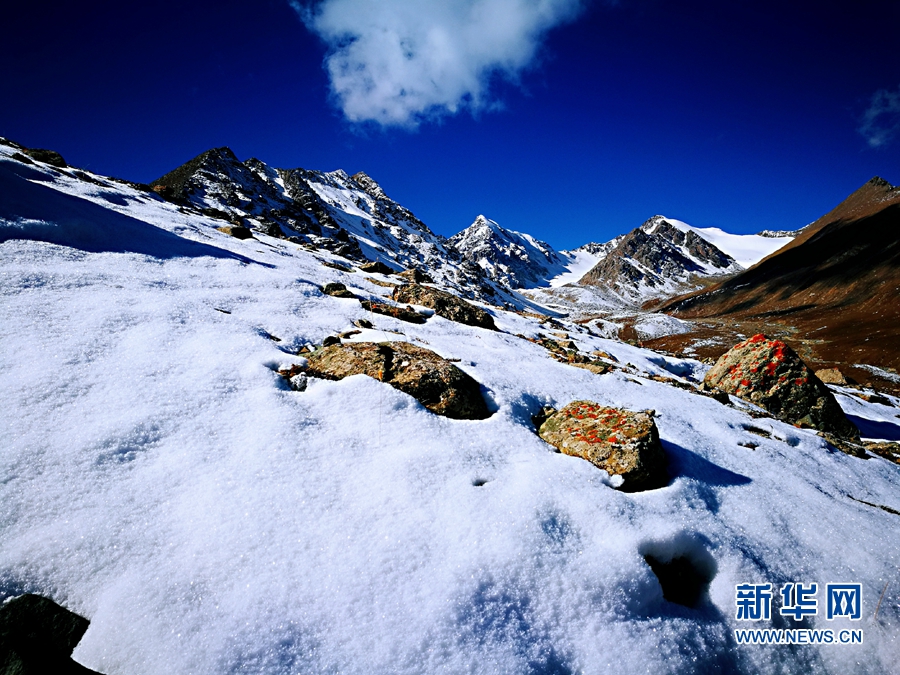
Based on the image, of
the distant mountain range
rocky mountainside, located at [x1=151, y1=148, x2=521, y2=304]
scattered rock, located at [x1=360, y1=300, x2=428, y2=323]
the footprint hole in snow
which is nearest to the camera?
the footprint hole in snow

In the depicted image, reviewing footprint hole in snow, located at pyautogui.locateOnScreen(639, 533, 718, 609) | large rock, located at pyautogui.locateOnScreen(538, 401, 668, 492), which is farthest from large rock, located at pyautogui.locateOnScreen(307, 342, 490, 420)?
footprint hole in snow, located at pyautogui.locateOnScreen(639, 533, 718, 609)

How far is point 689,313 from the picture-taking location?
15738 centimetres

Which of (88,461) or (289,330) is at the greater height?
(289,330)

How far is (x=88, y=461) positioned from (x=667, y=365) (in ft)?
94.6

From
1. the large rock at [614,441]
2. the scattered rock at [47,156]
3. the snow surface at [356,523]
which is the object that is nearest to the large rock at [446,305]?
the snow surface at [356,523]

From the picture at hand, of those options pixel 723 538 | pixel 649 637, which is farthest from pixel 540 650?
pixel 723 538

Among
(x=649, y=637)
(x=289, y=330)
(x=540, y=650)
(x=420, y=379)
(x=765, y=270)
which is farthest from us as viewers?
(x=765, y=270)

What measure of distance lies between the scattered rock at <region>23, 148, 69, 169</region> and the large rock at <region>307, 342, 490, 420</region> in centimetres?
3990

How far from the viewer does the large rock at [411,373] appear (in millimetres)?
8664

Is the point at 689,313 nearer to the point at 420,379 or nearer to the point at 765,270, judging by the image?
the point at 765,270

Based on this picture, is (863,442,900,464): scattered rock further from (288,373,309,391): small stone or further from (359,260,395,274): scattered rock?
(359,260,395,274): scattered rock

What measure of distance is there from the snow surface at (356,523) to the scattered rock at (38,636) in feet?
0.49

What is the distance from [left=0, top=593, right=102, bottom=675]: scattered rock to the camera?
143 inches

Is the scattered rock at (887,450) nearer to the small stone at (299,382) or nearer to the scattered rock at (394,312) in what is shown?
the scattered rock at (394,312)
